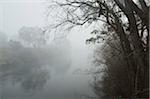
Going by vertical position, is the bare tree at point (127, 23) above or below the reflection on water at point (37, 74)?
above

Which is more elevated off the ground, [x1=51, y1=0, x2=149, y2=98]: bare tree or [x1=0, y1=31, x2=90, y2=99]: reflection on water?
[x1=51, y1=0, x2=149, y2=98]: bare tree

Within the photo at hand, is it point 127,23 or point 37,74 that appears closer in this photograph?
point 127,23

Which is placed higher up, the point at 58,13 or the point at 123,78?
the point at 58,13

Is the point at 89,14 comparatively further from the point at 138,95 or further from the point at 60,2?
the point at 138,95

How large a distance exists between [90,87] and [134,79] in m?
1.13

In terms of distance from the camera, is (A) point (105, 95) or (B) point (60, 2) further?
(A) point (105, 95)

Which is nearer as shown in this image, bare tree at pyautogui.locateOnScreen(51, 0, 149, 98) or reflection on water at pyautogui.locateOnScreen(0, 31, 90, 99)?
bare tree at pyautogui.locateOnScreen(51, 0, 149, 98)

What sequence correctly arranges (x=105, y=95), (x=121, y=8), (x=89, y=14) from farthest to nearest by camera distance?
(x=105, y=95) → (x=89, y=14) → (x=121, y=8)

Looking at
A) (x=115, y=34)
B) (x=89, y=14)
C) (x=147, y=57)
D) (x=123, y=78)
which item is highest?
(x=89, y=14)

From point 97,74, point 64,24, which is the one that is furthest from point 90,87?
point 64,24

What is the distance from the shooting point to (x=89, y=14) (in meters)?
4.45

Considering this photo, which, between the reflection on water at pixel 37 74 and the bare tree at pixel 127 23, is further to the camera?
the reflection on water at pixel 37 74

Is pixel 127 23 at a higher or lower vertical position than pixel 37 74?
higher

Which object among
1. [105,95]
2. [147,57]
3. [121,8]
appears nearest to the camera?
[147,57]
